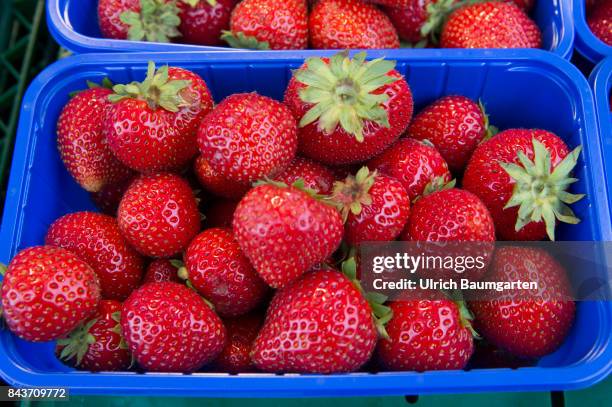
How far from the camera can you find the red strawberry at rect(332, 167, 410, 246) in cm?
123

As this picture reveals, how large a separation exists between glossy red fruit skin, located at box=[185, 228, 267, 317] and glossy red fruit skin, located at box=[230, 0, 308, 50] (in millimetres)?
627

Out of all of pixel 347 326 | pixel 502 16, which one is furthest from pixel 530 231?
pixel 502 16

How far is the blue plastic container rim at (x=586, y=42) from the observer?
167cm

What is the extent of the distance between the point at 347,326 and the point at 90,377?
0.52 m

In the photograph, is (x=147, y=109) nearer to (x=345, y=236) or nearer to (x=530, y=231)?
(x=345, y=236)

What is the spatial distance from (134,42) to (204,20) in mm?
244

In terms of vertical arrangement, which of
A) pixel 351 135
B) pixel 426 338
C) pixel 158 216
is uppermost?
pixel 351 135

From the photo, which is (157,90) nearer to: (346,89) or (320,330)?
(346,89)

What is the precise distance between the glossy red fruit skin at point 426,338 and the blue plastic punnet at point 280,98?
2.2 inches

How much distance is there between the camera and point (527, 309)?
4.15ft

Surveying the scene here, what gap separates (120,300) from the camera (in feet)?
4.57

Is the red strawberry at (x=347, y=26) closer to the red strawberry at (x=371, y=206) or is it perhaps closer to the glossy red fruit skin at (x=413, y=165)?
the glossy red fruit skin at (x=413, y=165)

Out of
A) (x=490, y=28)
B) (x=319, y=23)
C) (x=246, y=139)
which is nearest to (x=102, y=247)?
(x=246, y=139)

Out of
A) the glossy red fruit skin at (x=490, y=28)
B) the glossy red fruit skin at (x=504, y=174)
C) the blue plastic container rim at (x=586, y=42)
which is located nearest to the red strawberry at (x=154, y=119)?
the glossy red fruit skin at (x=504, y=174)
